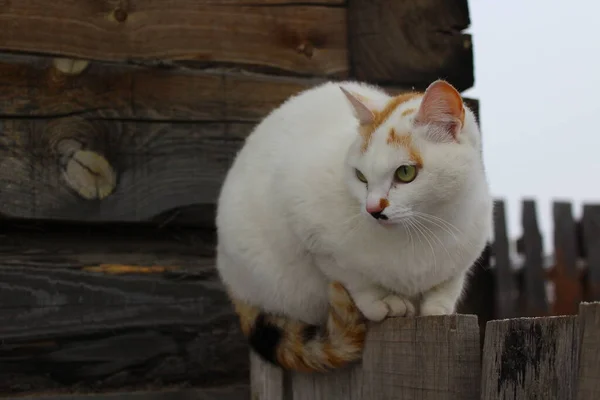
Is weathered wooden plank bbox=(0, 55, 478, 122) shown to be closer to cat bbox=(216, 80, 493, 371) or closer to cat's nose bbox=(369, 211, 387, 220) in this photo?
cat bbox=(216, 80, 493, 371)

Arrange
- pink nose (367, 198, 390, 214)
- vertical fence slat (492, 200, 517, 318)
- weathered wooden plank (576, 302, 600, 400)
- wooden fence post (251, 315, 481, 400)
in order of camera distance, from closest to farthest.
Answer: weathered wooden plank (576, 302, 600, 400), wooden fence post (251, 315, 481, 400), pink nose (367, 198, 390, 214), vertical fence slat (492, 200, 517, 318)

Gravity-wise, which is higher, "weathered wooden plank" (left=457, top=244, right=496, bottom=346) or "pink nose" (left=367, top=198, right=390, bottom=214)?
"pink nose" (left=367, top=198, right=390, bottom=214)

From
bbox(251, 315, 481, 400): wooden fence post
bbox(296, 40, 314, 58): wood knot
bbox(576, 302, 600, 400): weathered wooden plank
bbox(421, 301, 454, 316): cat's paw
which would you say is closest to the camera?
bbox(576, 302, 600, 400): weathered wooden plank

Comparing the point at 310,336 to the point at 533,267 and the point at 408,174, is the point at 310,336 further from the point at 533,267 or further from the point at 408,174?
the point at 533,267

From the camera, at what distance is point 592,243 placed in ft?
17.6

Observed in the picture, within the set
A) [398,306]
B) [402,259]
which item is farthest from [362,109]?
[398,306]

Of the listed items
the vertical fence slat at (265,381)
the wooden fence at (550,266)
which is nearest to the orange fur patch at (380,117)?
the vertical fence slat at (265,381)

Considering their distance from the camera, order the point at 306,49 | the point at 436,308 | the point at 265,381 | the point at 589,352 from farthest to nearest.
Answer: the point at 306,49, the point at 265,381, the point at 436,308, the point at 589,352

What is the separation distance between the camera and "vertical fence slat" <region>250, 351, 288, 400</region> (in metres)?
2.45

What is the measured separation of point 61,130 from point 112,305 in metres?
0.56

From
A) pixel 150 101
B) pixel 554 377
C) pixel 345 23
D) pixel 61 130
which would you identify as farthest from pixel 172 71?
pixel 554 377

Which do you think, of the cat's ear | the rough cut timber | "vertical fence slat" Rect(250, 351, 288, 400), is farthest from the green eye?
the rough cut timber

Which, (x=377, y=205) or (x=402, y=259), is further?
(x=402, y=259)

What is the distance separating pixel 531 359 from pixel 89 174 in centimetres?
164
